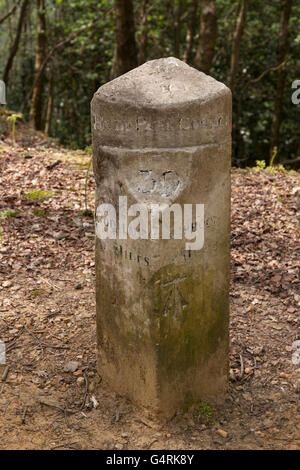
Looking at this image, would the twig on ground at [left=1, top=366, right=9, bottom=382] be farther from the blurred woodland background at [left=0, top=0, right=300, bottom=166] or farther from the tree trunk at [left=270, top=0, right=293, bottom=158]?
the blurred woodland background at [left=0, top=0, right=300, bottom=166]

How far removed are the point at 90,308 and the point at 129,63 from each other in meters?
5.23

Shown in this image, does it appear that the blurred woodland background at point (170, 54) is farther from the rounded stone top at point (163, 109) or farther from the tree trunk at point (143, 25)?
the rounded stone top at point (163, 109)

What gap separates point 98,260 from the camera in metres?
3.67

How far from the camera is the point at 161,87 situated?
3246 millimetres

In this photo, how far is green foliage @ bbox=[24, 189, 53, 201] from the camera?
24.1ft

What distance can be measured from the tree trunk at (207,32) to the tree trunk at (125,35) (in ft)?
3.73

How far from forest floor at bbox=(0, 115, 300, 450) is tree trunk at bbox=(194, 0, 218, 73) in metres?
2.35

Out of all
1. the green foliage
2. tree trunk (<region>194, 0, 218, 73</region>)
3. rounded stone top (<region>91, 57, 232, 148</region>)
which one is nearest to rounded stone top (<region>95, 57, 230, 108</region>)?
rounded stone top (<region>91, 57, 232, 148</region>)

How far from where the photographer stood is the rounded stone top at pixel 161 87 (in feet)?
10.4

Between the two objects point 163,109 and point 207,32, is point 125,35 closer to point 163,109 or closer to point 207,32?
point 207,32

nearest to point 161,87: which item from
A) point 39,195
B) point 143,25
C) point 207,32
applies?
point 39,195

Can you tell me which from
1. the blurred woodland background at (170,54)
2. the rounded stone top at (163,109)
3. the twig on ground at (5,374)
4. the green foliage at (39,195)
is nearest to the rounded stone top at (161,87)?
the rounded stone top at (163,109)

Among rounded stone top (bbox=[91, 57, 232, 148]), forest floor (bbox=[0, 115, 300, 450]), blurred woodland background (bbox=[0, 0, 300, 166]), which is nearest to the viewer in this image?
rounded stone top (bbox=[91, 57, 232, 148])
